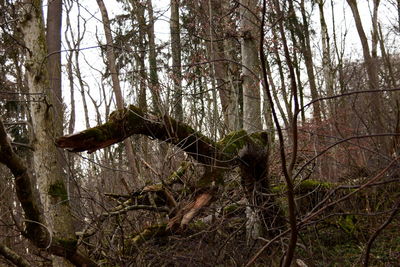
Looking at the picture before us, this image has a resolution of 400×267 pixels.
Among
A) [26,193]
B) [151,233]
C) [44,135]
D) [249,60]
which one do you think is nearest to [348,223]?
[249,60]

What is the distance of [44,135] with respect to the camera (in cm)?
517

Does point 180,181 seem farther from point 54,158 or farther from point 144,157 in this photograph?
point 54,158

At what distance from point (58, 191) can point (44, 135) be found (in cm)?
66

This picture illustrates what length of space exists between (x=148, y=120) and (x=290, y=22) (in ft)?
48.9

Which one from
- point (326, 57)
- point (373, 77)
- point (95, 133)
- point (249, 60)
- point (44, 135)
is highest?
point (326, 57)

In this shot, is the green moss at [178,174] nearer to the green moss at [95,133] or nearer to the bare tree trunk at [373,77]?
the green moss at [95,133]

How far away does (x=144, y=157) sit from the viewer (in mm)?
6996

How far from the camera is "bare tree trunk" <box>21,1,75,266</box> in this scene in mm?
5043

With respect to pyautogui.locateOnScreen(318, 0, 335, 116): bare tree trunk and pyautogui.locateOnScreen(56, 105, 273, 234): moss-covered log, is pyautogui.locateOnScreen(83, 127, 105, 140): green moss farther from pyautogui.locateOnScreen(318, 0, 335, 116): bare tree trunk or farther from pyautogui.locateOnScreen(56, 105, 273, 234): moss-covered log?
pyautogui.locateOnScreen(318, 0, 335, 116): bare tree trunk

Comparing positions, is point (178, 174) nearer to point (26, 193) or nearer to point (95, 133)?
point (95, 133)

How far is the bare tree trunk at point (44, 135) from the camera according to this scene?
199 inches

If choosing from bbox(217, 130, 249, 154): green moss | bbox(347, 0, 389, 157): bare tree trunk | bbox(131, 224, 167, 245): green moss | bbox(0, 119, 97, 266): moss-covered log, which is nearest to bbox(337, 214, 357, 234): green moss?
bbox(347, 0, 389, 157): bare tree trunk

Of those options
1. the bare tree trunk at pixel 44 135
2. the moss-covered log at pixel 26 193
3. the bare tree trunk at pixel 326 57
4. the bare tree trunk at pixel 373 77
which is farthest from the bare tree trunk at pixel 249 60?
the bare tree trunk at pixel 326 57

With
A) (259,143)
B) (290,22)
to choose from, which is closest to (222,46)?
(290,22)
